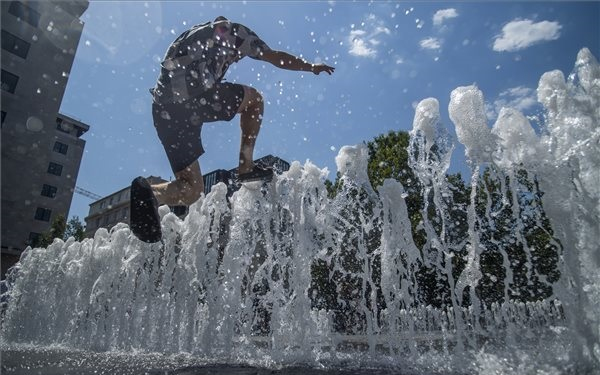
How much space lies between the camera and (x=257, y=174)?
3.72m

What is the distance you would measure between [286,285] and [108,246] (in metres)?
4.64

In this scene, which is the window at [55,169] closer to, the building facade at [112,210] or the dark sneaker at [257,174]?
the building facade at [112,210]

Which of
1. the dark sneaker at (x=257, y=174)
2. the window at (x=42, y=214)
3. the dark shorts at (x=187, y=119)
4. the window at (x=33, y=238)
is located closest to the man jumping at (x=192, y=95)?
the dark shorts at (x=187, y=119)

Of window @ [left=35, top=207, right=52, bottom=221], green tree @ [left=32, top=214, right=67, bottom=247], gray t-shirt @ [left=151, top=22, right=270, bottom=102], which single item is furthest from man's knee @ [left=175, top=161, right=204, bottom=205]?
window @ [left=35, top=207, right=52, bottom=221]

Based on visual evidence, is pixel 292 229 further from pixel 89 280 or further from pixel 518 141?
pixel 89 280

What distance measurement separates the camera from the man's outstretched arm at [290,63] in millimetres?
3217

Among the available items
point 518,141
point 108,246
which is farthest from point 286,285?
point 108,246

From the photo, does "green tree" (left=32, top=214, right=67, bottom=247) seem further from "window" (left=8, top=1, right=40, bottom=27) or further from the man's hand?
the man's hand

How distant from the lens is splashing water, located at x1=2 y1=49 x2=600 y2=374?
254cm

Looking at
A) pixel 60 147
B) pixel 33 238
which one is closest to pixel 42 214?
pixel 33 238

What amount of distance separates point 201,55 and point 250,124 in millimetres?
735

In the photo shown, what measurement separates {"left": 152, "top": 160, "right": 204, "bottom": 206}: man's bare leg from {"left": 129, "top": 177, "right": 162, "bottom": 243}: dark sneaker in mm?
130

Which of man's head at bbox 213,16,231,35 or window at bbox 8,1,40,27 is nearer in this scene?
man's head at bbox 213,16,231,35

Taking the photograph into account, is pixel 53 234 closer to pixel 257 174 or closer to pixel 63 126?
pixel 63 126
